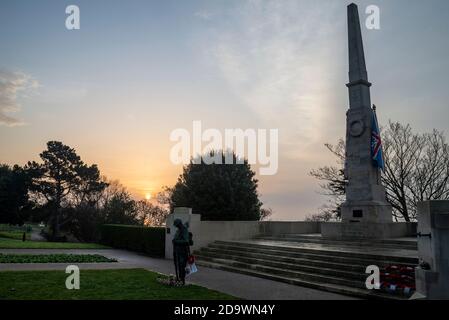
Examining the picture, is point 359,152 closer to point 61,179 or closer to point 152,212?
point 152,212

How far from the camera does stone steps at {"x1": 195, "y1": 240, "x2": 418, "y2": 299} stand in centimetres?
947

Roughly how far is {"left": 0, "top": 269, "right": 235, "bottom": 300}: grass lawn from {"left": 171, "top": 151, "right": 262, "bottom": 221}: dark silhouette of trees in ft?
50.6

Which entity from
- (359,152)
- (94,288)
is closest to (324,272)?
(94,288)

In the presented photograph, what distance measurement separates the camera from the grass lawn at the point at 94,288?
7.77m

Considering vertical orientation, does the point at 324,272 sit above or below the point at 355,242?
below

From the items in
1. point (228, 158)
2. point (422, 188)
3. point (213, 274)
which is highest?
point (228, 158)

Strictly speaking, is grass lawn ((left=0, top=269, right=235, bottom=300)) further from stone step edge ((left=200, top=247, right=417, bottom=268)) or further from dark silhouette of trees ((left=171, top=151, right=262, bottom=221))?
dark silhouette of trees ((left=171, top=151, right=262, bottom=221))

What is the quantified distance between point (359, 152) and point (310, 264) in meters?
8.07

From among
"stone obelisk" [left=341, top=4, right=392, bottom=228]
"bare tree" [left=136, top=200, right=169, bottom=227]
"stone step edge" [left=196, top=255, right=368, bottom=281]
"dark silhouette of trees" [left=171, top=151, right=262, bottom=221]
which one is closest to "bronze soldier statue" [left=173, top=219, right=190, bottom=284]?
"stone step edge" [left=196, top=255, right=368, bottom=281]

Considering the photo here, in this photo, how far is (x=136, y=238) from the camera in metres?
21.8
